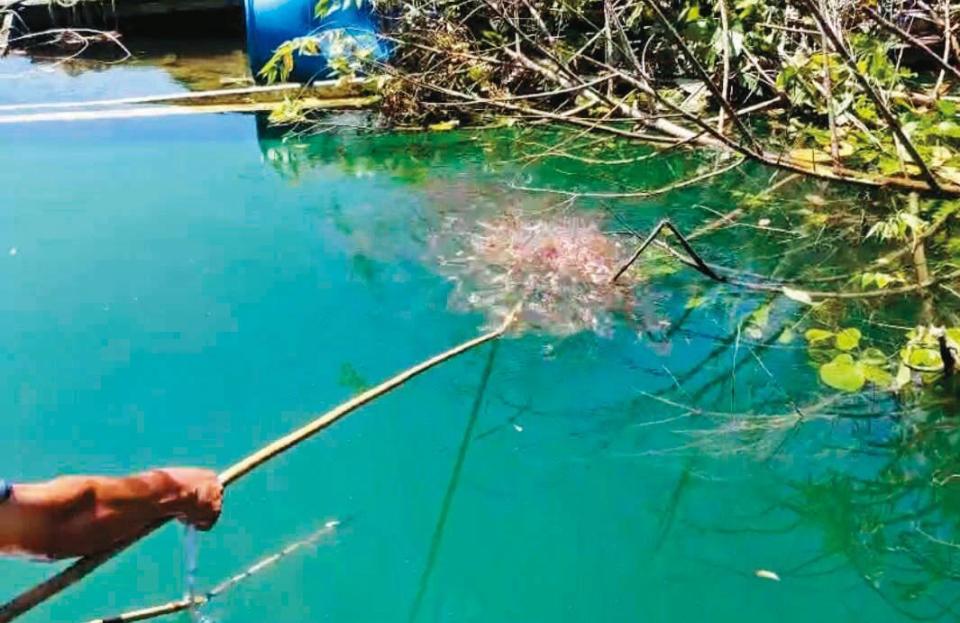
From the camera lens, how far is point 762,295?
293 centimetres

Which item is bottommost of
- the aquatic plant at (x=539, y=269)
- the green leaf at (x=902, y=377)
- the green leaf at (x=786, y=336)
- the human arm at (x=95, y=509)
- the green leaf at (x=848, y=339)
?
the green leaf at (x=786, y=336)

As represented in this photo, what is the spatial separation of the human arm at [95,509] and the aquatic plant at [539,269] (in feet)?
5.07

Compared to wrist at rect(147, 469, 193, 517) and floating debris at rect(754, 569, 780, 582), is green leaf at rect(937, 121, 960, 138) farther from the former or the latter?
wrist at rect(147, 469, 193, 517)

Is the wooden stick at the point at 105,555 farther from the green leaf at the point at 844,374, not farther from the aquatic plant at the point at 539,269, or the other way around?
the green leaf at the point at 844,374

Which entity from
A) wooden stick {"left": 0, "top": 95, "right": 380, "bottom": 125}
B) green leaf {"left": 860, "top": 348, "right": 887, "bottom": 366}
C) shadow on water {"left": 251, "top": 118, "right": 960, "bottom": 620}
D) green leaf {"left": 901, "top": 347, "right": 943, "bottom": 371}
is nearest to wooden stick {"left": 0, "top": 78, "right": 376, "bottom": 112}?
wooden stick {"left": 0, "top": 95, "right": 380, "bottom": 125}

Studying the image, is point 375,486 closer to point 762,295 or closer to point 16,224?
point 762,295

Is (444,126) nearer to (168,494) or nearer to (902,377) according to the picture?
(902,377)

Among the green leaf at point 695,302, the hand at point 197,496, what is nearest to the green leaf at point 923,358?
the green leaf at point 695,302

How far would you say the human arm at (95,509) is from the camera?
3.74 ft

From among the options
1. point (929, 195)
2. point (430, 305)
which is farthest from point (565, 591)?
point (929, 195)

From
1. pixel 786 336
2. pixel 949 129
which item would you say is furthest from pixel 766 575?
pixel 949 129

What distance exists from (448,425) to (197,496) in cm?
108

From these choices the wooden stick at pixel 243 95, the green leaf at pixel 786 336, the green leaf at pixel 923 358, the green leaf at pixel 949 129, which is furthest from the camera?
the wooden stick at pixel 243 95

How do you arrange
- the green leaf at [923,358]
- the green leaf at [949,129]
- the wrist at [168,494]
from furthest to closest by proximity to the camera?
the green leaf at [949,129] < the green leaf at [923,358] < the wrist at [168,494]
